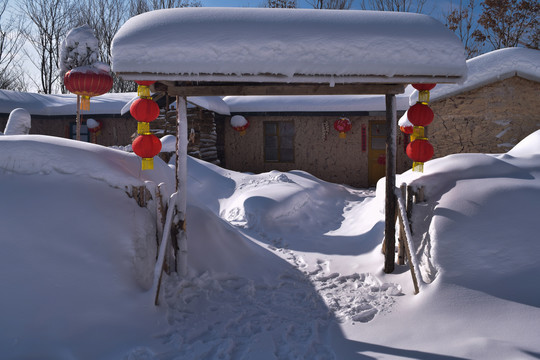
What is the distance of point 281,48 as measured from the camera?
3.84m

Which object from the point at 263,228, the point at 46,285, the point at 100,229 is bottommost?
the point at 263,228

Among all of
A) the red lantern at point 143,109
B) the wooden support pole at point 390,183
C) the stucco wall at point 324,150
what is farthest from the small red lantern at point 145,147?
the stucco wall at point 324,150

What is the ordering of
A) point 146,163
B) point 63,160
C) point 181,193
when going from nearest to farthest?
point 63,160, point 146,163, point 181,193

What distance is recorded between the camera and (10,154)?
3922mm

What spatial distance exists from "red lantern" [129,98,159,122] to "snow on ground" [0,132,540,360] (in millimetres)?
706

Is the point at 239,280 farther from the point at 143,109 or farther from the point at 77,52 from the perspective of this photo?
the point at 77,52

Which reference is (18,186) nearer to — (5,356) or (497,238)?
(5,356)

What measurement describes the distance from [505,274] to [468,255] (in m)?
0.37

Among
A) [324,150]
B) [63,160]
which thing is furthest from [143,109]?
[324,150]

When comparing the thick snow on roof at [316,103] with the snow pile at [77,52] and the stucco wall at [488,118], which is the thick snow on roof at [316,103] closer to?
the stucco wall at [488,118]

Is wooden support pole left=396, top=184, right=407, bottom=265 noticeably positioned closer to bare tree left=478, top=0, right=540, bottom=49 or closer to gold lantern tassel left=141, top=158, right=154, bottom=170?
gold lantern tassel left=141, top=158, right=154, bottom=170

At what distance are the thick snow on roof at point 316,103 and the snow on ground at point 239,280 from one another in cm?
741

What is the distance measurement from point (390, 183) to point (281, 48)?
2.17 meters

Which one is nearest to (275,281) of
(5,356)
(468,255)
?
(468,255)
